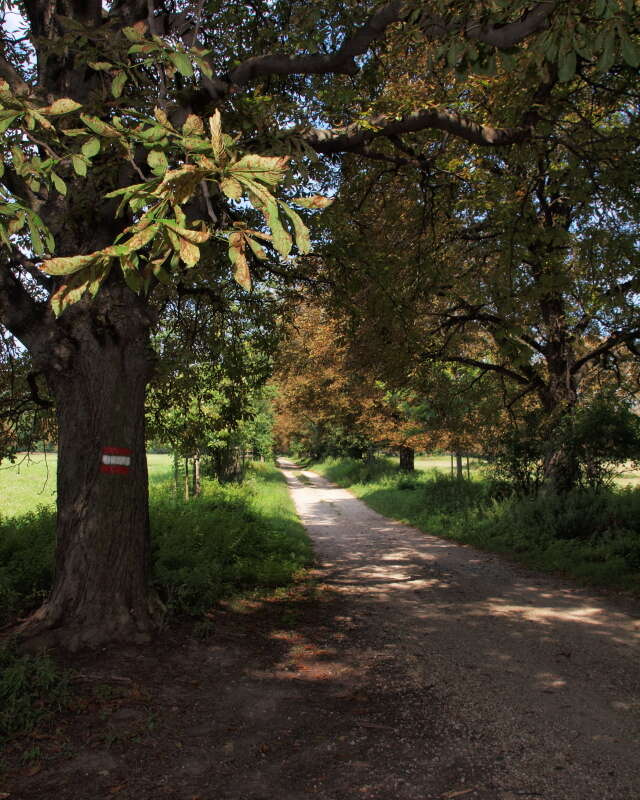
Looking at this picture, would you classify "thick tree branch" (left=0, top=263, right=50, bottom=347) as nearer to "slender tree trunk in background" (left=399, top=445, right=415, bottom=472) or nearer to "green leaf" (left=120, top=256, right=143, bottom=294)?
"green leaf" (left=120, top=256, right=143, bottom=294)

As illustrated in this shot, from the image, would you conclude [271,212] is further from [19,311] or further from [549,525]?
[549,525]

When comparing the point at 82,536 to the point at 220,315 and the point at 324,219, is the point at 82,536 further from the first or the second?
the point at 220,315

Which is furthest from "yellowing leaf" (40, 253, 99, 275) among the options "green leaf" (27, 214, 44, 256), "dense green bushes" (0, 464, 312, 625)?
"dense green bushes" (0, 464, 312, 625)

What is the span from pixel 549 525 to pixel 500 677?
6.54m

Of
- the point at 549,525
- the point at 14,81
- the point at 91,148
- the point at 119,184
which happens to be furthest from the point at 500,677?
the point at 549,525

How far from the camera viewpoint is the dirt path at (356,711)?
2986 mm

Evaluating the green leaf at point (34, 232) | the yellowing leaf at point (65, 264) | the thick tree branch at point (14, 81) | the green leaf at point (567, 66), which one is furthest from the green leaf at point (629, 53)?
the thick tree branch at point (14, 81)

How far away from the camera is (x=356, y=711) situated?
3.88m

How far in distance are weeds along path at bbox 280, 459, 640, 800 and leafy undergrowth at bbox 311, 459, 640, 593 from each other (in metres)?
0.74

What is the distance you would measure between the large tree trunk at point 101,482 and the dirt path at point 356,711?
1.56 feet

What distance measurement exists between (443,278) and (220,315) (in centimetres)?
355

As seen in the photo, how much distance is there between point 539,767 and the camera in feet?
10.3

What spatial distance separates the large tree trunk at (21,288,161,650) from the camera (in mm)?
4758

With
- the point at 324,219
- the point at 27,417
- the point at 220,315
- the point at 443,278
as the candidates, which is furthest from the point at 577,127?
the point at 27,417
